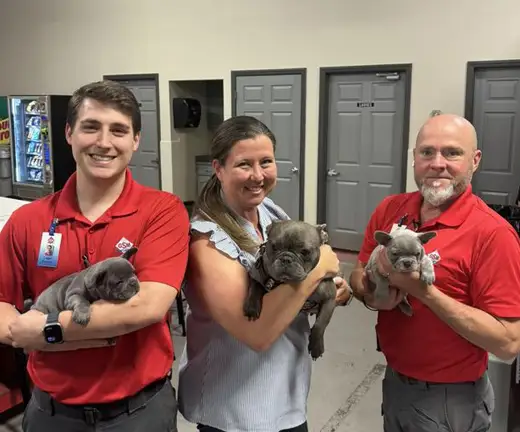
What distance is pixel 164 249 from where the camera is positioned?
4.80ft

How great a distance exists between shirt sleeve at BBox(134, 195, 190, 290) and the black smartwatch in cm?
23

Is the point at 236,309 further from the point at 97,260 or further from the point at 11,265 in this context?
the point at 11,265

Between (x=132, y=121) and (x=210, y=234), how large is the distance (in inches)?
14.9

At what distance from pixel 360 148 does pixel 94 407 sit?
5534 millimetres

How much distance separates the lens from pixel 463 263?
64.5 inches

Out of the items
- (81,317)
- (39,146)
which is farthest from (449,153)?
(39,146)

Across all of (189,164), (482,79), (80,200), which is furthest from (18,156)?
(80,200)

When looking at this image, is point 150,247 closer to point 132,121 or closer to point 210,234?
point 210,234

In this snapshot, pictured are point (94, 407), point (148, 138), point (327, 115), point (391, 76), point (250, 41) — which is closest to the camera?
point (94, 407)

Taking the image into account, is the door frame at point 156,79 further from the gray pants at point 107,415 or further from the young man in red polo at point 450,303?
the gray pants at point 107,415

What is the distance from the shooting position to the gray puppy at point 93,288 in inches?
Answer: 53.4

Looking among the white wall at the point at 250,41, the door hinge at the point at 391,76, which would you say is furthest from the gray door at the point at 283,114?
the door hinge at the point at 391,76

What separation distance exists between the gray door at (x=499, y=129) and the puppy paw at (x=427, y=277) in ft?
15.8

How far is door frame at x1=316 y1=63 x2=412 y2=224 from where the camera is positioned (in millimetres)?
6125
